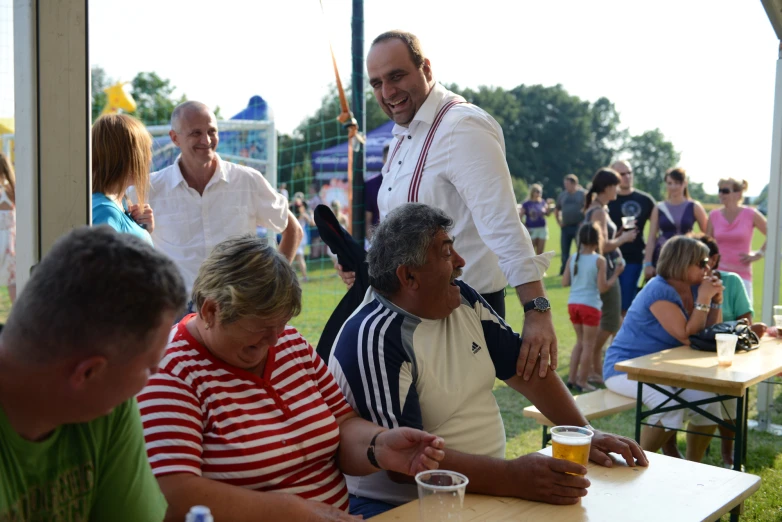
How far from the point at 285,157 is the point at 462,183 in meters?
24.4

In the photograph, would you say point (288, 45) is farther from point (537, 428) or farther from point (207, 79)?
point (537, 428)

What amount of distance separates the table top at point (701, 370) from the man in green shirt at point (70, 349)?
2.83 m

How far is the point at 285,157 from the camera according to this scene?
2644 centimetres

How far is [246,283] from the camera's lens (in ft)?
5.38

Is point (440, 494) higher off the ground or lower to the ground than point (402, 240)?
lower

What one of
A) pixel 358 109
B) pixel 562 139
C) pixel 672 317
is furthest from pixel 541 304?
pixel 562 139

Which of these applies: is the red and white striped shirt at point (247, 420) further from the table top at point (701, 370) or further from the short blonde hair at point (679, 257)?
the short blonde hair at point (679, 257)

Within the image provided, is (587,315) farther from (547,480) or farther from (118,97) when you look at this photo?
(118,97)

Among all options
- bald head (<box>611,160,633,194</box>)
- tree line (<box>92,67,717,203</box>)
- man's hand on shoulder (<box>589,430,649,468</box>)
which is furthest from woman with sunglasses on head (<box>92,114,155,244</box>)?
tree line (<box>92,67,717,203</box>)

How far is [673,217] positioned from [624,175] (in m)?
1.04

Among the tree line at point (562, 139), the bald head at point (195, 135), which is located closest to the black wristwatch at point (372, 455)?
the bald head at point (195, 135)

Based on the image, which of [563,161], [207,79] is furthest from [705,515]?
[563,161]

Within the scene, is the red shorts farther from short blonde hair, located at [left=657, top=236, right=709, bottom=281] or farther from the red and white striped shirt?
the red and white striped shirt

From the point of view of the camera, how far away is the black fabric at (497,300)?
266 centimetres
